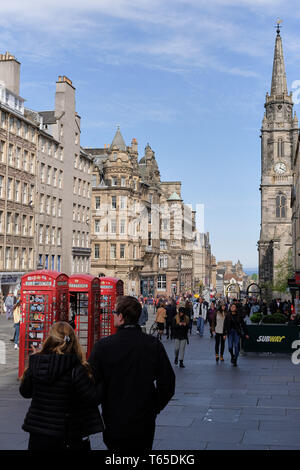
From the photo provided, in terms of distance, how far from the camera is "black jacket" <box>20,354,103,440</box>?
4.95m

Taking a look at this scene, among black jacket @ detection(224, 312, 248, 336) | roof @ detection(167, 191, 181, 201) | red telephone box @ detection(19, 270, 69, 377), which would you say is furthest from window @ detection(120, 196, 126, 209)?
red telephone box @ detection(19, 270, 69, 377)

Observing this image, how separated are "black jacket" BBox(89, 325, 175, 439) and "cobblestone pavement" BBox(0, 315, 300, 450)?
327cm

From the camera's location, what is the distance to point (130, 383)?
198 inches

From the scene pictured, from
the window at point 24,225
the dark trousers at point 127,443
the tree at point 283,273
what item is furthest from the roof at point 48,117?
the dark trousers at point 127,443

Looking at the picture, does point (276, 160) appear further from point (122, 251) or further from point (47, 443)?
point (47, 443)

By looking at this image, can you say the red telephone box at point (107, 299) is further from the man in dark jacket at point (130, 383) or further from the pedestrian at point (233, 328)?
the man in dark jacket at point (130, 383)

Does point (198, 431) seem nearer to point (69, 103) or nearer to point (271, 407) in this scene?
point (271, 407)

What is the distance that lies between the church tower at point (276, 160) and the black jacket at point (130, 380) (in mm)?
97646

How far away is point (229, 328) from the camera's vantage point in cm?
1745

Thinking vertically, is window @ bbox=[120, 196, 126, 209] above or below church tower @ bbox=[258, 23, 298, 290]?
below

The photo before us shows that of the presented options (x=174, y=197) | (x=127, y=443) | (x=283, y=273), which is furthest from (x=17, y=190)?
(x=174, y=197)

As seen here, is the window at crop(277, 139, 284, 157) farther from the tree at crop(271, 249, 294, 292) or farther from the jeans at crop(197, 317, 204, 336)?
the jeans at crop(197, 317, 204, 336)

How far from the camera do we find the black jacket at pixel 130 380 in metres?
4.93

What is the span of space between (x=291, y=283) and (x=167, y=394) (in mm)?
35872
